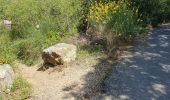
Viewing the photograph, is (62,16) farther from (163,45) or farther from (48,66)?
(163,45)

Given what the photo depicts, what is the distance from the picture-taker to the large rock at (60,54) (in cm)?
762

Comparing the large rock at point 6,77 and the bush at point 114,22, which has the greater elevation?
the bush at point 114,22

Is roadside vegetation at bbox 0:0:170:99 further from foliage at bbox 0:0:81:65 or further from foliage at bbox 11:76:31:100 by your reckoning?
foliage at bbox 11:76:31:100

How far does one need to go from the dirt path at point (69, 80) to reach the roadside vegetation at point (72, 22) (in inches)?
21.3

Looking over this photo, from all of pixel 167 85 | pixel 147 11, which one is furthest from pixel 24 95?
pixel 147 11

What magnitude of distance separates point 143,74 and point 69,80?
1.51m

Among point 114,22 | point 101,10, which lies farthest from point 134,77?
point 101,10

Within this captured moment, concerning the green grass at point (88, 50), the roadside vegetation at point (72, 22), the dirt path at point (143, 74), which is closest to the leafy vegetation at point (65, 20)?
the roadside vegetation at point (72, 22)

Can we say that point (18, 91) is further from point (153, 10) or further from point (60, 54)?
point (153, 10)

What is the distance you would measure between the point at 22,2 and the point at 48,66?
2541mm

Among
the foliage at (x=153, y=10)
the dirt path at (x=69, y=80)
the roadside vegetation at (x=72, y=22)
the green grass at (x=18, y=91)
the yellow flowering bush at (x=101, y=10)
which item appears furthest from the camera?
the foliage at (x=153, y=10)

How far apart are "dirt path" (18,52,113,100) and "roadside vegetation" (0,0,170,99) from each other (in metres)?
0.54

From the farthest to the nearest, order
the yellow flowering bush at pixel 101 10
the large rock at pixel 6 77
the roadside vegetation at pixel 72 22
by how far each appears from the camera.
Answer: the yellow flowering bush at pixel 101 10 < the roadside vegetation at pixel 72 22 < the large rock at pixel 6 77

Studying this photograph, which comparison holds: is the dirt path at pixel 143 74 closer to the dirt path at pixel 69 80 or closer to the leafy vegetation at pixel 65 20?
the dirt path at pixel 69 80
